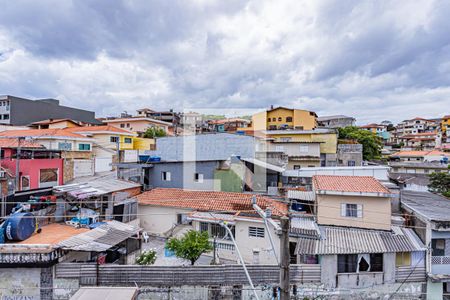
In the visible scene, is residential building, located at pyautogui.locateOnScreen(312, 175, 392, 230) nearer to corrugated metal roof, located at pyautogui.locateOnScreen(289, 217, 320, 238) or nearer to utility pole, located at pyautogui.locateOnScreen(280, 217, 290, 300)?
corrugated metal roof, located at pyautogui.locateOnScreen(289, 217, 320, 238)

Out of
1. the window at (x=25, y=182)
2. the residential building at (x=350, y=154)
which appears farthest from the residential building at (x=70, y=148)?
the residential building at (x=350, y=154)

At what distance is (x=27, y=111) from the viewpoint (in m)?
35.3

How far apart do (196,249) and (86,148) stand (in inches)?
723

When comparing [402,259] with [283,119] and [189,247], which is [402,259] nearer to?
[189,247]

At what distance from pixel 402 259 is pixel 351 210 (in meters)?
2.66

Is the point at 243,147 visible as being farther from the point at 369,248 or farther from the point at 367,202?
the point at 369,248

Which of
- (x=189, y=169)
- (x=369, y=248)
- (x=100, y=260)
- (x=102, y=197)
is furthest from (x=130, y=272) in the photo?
(x=189, y=169)

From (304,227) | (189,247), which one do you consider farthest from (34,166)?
(304,227)

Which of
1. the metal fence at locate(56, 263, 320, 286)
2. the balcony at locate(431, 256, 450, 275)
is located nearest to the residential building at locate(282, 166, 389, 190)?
the balcony at locate(431, 256, 450, 275)

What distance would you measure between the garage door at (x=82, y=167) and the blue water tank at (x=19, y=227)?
869 centimetres

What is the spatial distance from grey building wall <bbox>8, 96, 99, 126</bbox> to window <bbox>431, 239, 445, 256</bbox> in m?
44.8

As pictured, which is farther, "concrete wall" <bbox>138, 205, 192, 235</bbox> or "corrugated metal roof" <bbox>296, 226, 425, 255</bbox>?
"concrete wall" <bbox>138, 205, 192, 235</bbox>

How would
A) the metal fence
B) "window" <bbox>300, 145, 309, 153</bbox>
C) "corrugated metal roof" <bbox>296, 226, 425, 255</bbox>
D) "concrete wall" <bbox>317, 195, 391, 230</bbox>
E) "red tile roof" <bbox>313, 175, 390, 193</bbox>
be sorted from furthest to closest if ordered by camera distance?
"window" <bbox>300, 145, 309, 153</bbox> → "red tile roof" <bbox>313, 175, 390, 193</bbox> → "concrete wall" <bbox>317, 195, 391, 230</bbox> → "corrugated metal roof" <bbox>296, 226, 425, 255</bbox> → the metal fence

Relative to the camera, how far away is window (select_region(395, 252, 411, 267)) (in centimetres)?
1033
